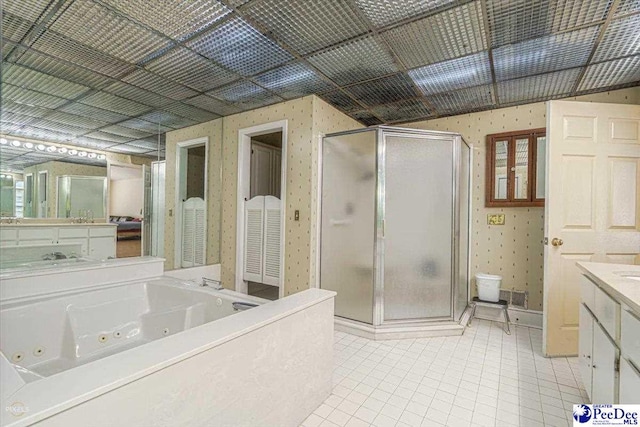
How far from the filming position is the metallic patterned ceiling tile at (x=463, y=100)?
9.42 ft

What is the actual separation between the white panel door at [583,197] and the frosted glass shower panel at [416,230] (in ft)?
2.66

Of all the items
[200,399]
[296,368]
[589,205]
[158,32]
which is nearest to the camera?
[200,399]

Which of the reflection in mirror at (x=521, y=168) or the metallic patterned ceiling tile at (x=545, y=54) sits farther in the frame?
the reflection in mirror at (x=521, y=168)

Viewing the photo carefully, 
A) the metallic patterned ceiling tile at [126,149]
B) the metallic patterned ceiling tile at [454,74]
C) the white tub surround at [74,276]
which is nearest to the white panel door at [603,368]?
the metallic patterned ceiling tile at [454,74]

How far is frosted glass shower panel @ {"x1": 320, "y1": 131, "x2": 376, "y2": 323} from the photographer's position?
2814mm

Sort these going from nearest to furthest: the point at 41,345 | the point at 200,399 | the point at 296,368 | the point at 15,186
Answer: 1. the point at 200,399
2. the point at 15,186
3. the point at 296,368
4. the point at 41,345

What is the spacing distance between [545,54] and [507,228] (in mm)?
1722

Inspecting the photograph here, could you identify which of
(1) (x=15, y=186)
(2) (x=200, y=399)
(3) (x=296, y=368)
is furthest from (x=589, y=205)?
(1) (x=15, y=186)

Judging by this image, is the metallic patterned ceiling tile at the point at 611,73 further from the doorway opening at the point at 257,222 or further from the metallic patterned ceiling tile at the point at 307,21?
the doorway opening at the point at 257,222

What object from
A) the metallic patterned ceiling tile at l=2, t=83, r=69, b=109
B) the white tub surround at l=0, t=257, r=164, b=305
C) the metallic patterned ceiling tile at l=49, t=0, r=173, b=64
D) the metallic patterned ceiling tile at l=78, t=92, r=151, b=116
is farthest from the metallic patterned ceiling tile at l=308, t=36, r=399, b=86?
the white tub surround at l=0, t=257, r=164, b=305

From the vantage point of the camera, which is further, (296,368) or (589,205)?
(589,205)

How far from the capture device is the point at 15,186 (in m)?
1.36

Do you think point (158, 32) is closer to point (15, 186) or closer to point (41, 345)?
point (15, 186)

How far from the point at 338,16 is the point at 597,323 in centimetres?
232
